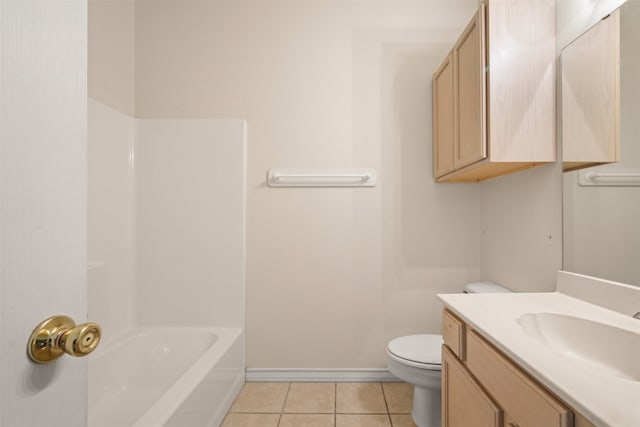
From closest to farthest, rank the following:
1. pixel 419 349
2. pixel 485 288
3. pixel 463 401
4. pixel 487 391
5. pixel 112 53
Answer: pixel 487 391 < pixel 463 401 < pixel 419 349 < pixel 485 288 < pixel 112 53

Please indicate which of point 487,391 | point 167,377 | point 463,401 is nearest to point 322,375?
point 167,377

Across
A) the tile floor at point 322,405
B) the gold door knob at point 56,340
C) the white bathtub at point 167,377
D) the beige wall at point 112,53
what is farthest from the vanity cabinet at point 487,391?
the beige wall at point 112,53

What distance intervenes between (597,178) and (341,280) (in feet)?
4.69

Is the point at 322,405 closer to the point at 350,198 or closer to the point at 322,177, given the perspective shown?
the point at 350,198

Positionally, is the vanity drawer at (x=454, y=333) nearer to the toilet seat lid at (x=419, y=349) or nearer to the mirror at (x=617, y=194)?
the toilet seat lid at (x=419, y=349)

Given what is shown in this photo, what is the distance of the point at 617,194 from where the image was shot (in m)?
1.10

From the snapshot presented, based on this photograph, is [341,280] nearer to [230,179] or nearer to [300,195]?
[300,195]

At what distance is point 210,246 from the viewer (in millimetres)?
2059

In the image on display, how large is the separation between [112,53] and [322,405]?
2558mm

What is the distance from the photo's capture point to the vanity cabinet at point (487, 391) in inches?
27.8

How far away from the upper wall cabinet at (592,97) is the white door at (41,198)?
5.23ft

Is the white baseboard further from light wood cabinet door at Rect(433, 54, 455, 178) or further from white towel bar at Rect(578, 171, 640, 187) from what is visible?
white towel bar at Rect(578, 171, 640, 187)

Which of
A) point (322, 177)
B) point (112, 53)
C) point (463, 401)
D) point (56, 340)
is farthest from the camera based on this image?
point (322, 177)

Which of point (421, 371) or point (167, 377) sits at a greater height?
point (421, 371)
